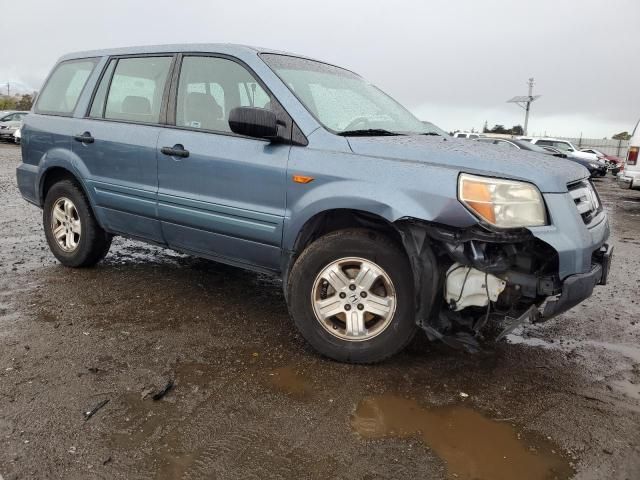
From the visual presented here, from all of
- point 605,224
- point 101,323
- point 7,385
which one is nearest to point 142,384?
point 7,385

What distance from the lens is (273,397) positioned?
2877 millimetres

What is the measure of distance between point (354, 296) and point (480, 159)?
41.3 inches

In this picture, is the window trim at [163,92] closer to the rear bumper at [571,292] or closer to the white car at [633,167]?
the rear bumper at [571,292]

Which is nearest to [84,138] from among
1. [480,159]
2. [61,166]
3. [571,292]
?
[61,166]

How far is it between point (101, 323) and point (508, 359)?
273 centimetres

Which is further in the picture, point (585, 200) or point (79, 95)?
point (79, 95)

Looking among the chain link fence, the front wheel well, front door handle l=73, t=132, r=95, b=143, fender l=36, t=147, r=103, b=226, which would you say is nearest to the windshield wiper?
the front wheel well

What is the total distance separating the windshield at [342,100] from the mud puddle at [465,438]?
168 centimetres

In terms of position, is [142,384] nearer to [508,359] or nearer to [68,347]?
[68,347]

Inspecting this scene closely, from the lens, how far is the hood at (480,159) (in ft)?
9.49

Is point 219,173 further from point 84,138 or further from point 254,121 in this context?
point 84,138

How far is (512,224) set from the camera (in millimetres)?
2818

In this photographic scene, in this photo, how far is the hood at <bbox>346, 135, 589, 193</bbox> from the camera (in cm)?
289

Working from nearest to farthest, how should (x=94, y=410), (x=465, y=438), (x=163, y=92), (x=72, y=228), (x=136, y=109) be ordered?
(x=465, y=438) < (x=94, y=410) < (x=163, y=92) < (x=136, y=109) < (x=72, y=228)
